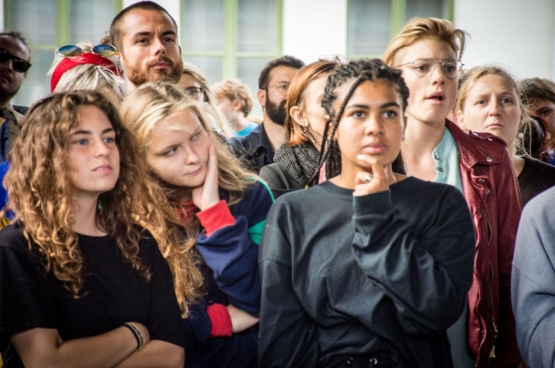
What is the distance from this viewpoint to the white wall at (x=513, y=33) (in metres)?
9.55

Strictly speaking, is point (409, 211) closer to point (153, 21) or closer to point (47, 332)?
point (47, 332)

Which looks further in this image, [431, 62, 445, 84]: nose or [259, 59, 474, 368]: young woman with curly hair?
[431, 62, 445, 84]: nose

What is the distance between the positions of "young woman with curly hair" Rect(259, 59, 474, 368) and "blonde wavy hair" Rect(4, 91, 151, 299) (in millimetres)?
495

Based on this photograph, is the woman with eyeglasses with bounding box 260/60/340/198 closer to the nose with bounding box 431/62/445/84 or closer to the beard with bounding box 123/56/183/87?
the nose with bounding box 431/62/445/84

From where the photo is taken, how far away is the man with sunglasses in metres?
3.72

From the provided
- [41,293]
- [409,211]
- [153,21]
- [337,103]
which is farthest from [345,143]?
[153,21]

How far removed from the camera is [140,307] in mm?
2184

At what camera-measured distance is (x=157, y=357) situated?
2152 millimetres

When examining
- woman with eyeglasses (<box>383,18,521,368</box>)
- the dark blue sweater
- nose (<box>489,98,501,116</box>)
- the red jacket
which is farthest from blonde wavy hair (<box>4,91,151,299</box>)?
nose (<box>489,98,501,116</box>)

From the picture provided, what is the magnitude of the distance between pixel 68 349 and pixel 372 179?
1002 mm

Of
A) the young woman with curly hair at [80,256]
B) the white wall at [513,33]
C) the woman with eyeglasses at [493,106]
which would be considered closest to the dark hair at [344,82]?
the young woman with curly hair at [80,256]

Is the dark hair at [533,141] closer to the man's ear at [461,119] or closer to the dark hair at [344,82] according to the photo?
the man's ear at [461,119]

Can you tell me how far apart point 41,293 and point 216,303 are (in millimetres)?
625

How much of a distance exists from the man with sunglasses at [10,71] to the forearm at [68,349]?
6.24ft
